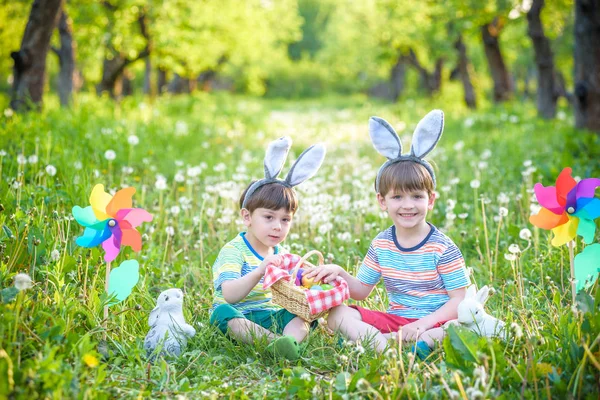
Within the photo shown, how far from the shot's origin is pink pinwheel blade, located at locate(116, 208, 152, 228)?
9.36 feet

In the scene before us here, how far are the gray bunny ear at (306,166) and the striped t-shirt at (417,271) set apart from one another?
522 millimetres

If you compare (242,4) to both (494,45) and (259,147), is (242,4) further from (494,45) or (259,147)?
(259,147)

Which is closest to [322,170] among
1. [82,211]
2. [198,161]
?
[198,161]

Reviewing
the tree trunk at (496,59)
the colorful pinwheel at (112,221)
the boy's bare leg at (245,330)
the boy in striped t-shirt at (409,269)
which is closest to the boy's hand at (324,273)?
the boy in striped t-shirt at (409,269)

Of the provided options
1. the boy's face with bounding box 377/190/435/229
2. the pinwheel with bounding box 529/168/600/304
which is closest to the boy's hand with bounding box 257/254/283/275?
the boy's face with bounding box 377/190/435/229

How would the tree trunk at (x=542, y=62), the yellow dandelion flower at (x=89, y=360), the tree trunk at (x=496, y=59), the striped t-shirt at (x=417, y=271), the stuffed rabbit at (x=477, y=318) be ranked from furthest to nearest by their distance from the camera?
the tree trunk at (x=496, y=59)
the tree trunk at (x=542, y=62)
the striped t-shirt at (x=417, y=271)
the stuffed rabbit at (x=477, y=318)
the yellow dandelion flower at (x=89, y=360)

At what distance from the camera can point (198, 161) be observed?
7.30 meters

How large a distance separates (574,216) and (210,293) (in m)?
2.11

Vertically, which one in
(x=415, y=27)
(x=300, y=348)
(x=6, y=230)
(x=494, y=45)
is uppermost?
(x=415, y=27)

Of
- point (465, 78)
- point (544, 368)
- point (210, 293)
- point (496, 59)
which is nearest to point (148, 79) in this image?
point (465, 78)

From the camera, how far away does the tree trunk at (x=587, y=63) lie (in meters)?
8.30

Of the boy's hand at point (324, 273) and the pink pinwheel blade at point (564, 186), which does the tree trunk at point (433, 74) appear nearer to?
the pink pinwheel blade at point (564, 186)

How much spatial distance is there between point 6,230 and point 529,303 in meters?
2.81

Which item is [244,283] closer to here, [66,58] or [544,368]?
[544,368]
